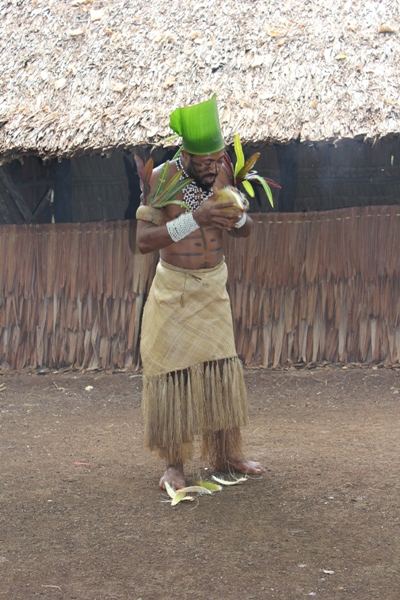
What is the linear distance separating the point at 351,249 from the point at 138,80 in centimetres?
238

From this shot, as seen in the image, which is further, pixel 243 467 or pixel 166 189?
pixel 243 467

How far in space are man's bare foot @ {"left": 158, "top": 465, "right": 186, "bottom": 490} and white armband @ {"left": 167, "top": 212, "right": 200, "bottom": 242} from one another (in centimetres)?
114

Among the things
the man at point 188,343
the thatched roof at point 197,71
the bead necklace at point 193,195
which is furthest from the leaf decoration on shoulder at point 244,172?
the thatched roof at point 197,71

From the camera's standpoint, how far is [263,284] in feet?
22.4

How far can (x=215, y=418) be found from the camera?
12.4 ft

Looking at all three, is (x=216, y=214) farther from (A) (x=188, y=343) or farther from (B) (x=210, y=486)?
(B) (x=210, y=486)

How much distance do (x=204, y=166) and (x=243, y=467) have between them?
152cm

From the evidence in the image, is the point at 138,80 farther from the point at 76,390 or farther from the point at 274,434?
the point at 274,434

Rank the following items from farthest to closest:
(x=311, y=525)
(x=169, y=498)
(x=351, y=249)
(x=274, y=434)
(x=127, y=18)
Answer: (x=127, y=18) < (x=351, y=249) < (x=274, y=434) < (x=169, y=498) < (x=311, y=525)

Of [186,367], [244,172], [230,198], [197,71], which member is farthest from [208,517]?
[197,71]

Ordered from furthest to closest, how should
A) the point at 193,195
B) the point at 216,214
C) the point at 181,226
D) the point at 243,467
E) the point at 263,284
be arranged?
the point at 263,284 → the point at 243,467 → the point at 193,195 → the point at 181,226 → the point at 216,214

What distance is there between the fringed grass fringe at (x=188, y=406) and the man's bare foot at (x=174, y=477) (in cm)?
4

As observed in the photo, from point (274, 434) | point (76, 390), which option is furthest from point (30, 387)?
point (274, 434)

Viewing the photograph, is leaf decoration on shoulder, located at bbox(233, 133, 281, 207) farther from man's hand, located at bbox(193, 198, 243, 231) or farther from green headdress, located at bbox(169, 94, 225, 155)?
man's hand, located at bbox(193, 198, 243, 231)
